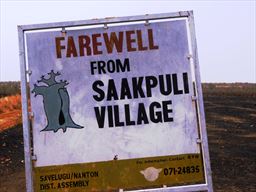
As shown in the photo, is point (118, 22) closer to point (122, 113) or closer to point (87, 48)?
point (87, 48)

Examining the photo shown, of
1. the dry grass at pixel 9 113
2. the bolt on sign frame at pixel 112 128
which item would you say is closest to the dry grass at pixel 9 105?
the dry grass at pixel 9 113

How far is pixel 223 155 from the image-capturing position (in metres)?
12.7

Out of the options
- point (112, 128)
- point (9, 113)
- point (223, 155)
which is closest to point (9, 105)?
point (9, 113)

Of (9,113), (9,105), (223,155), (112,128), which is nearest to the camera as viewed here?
(112,128)

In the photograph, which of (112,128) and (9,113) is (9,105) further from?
(112,128)

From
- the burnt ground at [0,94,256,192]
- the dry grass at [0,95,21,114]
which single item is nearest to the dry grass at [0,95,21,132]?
the dry grass at [0,95,21,114]

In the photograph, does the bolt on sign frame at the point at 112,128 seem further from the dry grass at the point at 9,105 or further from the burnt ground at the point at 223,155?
the dry grass at the point at 9,105

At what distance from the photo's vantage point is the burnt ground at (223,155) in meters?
10.1

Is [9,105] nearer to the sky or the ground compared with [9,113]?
nearer to the sky

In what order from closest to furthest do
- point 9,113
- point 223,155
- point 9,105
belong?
point 223,155 → point 9,113 → point 9,105

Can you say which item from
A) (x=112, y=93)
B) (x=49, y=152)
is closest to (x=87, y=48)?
(x=112, y=93)

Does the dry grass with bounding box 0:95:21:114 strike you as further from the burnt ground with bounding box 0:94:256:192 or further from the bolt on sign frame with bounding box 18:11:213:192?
the bolt on sign frame with bounding box 18:11:213:192

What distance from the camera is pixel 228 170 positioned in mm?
11016

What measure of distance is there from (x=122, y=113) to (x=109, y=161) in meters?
0.53
